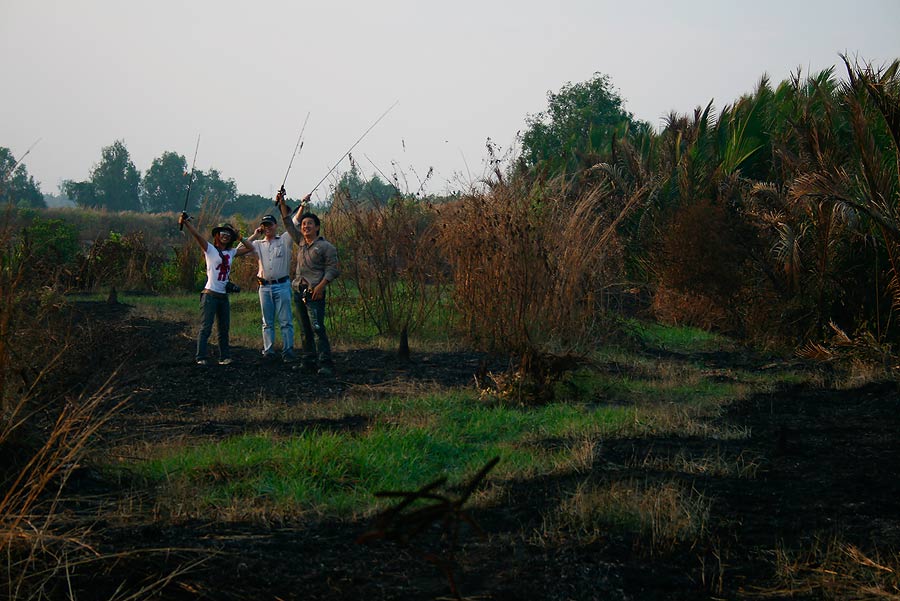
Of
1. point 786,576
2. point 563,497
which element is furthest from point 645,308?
point 786,576

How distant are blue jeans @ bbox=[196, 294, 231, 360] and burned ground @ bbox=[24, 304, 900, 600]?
2.74 m

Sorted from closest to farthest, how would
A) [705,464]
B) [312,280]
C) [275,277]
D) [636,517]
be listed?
[636,517] < [705,464] < [312,280] < [275,277]

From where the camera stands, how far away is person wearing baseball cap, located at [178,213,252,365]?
32.9 ft

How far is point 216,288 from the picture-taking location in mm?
10039

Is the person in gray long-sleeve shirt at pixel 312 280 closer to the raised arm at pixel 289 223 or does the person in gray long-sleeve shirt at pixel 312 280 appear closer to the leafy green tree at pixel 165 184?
the raised arm at pixel 289 223

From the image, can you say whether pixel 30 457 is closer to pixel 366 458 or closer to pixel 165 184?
pixel 366 458

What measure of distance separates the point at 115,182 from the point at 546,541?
244 ft

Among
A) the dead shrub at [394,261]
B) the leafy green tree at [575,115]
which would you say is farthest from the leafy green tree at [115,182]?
the dead shrub at [394,261]

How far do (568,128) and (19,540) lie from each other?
34.8m

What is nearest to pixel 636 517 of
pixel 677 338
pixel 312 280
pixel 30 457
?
pixel 30 457

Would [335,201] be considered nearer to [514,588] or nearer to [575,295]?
[575,295]

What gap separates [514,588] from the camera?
145 inches

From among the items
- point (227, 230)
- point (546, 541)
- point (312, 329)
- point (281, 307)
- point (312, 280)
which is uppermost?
point (227, 230)

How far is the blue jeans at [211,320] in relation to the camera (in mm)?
10016
